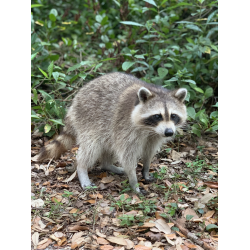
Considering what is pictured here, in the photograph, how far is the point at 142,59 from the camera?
21.8 ft

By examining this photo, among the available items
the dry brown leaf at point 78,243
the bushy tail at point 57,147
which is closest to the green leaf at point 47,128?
the bushy tail at point 57,147

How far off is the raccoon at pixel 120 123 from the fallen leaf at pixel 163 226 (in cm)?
91

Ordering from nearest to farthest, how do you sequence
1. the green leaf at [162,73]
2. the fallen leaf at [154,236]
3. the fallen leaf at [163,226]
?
the fallen leaf at [154,236] < the fallen leaf at [163,226] < the green leaf at [162,73]

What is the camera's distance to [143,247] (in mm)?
3131

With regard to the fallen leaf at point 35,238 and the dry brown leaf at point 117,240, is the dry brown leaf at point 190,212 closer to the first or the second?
the dry brown leaf at point 117,240

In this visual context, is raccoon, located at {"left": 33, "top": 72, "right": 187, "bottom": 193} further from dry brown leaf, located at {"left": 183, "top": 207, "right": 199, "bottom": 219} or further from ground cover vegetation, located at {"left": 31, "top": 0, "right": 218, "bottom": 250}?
dry brown leaf, located at {"left": 183, "top": 207, "right": 199, "bottom": 219}

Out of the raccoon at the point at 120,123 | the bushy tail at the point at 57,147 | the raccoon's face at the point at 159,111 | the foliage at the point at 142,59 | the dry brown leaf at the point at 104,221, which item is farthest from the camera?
the foliage at the point at 142,59

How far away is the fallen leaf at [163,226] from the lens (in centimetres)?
340

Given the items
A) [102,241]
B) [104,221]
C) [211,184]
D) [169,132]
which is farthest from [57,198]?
[211,184]

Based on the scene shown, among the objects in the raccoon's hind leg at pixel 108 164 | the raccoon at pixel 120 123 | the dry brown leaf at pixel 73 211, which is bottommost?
the raccoon's hind leg at pixel 108 164

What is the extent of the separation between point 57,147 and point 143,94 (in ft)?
5.63

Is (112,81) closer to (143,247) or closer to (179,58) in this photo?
(179,58)

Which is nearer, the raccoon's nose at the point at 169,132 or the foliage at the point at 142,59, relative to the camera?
the raccoon's nose at the point at 169,132

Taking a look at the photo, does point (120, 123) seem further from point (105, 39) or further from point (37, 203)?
point (105, 39)
